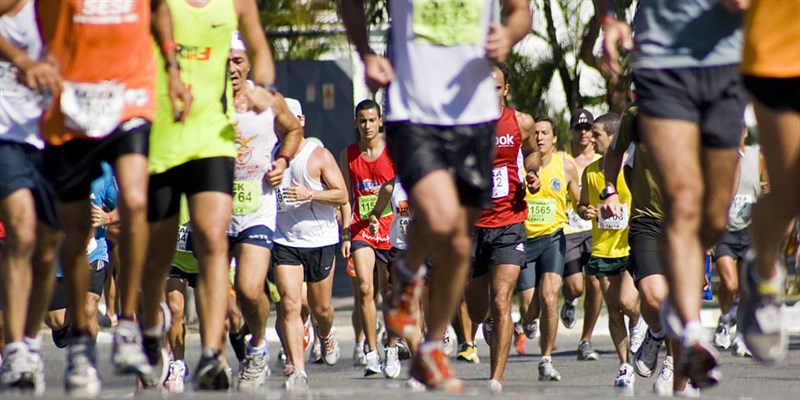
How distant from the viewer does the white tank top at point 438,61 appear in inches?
280

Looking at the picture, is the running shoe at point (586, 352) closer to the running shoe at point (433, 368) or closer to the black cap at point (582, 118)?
the black cap at point (582, 118)

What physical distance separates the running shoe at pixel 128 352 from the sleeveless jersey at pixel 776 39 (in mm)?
2813

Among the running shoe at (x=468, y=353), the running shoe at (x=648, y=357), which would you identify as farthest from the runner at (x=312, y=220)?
the running shoe at (x=648, y=357)

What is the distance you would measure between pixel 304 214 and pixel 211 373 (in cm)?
621

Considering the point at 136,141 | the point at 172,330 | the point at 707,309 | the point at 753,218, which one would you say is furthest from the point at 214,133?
the point at 707,309

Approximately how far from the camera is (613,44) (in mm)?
6863

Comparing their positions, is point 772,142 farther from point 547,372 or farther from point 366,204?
point 366,204

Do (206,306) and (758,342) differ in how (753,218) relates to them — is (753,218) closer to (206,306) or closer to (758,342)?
(758,342)

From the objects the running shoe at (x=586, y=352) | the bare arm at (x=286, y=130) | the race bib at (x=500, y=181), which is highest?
the bare arm at (x=286, y=130)

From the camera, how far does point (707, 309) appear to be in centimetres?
1984

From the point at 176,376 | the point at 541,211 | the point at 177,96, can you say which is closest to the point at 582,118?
the point at 541,211

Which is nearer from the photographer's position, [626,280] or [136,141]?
[136,141]

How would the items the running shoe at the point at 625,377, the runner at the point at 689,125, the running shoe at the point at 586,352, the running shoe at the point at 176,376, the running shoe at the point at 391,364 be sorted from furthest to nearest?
the running shoe at the point at 586,352, the running shoe at the point at 391,364, the running shoe at the point at 625,377, the running shoe at the point at 176,376, the runner at the point at 689,125

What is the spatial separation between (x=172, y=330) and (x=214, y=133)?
4.24m
